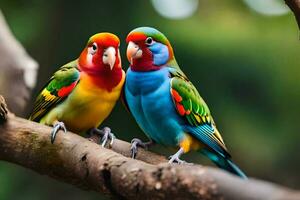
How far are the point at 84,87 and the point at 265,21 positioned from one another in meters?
2.93

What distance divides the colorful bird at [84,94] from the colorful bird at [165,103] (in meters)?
0.05

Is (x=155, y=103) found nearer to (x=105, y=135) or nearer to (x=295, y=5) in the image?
(x=105, y=135)

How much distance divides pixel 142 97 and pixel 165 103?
0.06m

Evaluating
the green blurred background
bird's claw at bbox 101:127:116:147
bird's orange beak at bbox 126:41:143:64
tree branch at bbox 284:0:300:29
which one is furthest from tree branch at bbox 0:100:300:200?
the green blurred background

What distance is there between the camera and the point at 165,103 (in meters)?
1.79

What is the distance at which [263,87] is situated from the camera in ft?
14.3

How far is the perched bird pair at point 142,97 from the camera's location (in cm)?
174

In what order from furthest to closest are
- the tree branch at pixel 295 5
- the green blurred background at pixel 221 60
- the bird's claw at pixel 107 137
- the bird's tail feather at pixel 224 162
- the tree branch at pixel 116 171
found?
the green blurred background at pixel 221 60 → the bird's tail feather at pixel 224 162 → the bird's claw at pixel 107 137 → the tree branch at pixel 295 5 → the tree branch at pixel 116 171

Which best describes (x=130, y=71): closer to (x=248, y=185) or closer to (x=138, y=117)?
(x=138, y=117)

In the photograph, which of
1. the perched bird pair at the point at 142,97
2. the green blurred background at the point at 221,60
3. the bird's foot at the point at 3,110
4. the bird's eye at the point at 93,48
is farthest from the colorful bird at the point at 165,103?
the green blurred background at the point at 221,60

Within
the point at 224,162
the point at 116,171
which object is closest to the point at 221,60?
the point at 224,162

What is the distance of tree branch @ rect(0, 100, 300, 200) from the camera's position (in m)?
0.96

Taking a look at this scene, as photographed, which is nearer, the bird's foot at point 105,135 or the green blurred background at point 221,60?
the bird's foot at point 105,135

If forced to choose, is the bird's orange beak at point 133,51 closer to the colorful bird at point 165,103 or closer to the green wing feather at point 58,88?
the colorful bird at point 165,103
